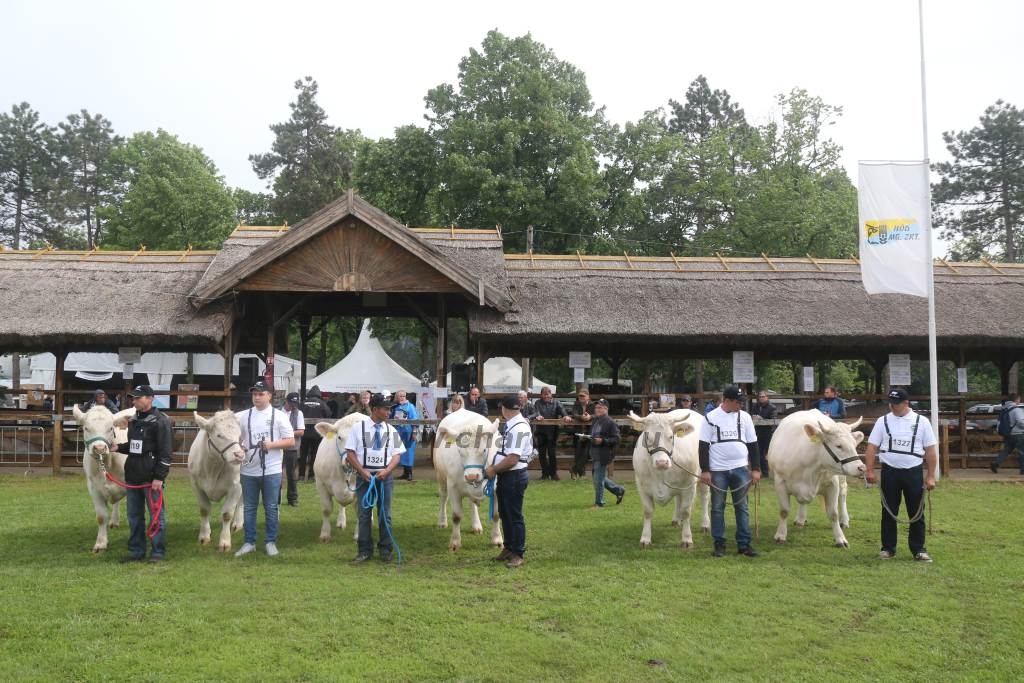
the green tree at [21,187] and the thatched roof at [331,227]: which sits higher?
the green tree at [21,187]

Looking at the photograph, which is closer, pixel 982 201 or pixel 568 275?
pixel 568 275

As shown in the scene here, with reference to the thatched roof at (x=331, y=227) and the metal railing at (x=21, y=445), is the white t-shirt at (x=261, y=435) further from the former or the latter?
the metal railing at (x=21, y=445)

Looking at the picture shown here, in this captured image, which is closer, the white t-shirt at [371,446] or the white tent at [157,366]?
the white t-shirt at [371,446]

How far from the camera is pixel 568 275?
20.3 metres

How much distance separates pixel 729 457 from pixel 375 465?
423 centimetres

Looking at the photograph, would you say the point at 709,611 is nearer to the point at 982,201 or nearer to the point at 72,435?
the point at 72,435

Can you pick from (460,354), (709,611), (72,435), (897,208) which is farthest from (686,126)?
(709,611)

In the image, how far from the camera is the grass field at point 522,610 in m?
5.84

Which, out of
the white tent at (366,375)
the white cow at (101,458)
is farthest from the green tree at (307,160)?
the white cow at (101,458)

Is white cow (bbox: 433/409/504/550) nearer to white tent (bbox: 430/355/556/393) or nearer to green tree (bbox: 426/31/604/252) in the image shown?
white tent (bbox: 430/355/556/393)

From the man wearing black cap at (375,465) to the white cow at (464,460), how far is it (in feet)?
2.66

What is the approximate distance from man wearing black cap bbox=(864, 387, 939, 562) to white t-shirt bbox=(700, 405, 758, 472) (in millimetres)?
1518

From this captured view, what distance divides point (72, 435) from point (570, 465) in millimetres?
12080

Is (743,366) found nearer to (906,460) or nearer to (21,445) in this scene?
(906,460)
